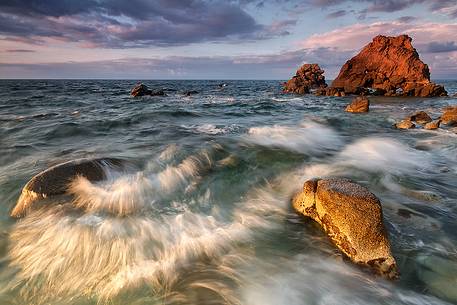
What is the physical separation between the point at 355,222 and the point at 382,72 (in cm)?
6014

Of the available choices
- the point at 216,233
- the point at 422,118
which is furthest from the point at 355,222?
the point at 422,118

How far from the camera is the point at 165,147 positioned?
11523 mm

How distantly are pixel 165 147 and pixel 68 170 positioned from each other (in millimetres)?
4708

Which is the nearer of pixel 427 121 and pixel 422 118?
pixel 427 121

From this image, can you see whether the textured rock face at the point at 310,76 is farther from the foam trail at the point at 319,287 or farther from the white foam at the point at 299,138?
the foam trail at the point at 319,287

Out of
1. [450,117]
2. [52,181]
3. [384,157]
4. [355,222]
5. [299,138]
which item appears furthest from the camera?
[450,117]

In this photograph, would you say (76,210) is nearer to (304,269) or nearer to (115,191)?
(115,191)

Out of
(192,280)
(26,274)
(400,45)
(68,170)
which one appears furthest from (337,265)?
(400,45)

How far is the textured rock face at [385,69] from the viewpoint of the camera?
172 ft

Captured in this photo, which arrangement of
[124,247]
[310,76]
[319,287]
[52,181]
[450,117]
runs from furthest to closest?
[310,76] → [450,117] → [52,181] → [124,247] → [319,287]

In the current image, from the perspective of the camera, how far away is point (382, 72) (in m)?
56.2

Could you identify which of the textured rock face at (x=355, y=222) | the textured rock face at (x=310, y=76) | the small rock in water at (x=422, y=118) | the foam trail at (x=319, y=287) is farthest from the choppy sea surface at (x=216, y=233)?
the textured rock face at (x=310, y=76)

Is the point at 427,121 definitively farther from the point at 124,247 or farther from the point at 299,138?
the point at 124,247

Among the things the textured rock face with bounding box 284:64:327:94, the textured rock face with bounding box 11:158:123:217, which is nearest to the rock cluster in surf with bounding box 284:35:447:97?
the textured rock face with bounding box 284:64:327:94
